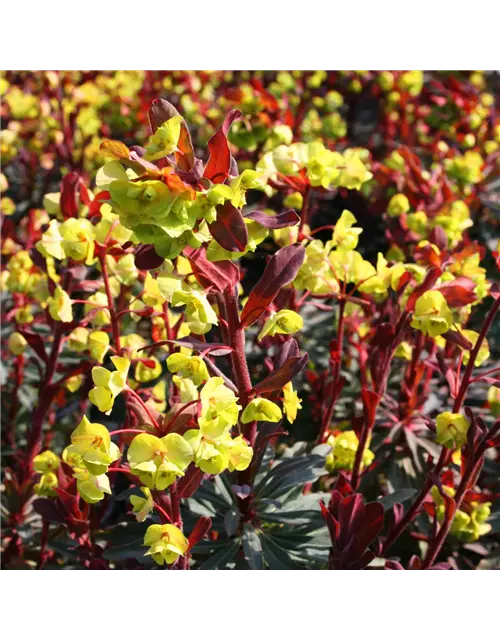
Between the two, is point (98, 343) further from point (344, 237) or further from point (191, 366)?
point (344, 237)

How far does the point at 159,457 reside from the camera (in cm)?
108

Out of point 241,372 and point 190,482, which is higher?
point 241,372

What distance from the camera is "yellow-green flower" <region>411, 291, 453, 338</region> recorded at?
1.35 meters

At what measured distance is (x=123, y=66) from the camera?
2348 mm

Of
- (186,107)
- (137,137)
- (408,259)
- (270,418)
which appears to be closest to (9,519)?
(270,418)

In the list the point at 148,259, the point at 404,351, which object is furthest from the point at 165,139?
the point at 404,351

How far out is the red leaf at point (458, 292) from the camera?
1.41 m

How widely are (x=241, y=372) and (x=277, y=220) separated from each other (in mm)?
287

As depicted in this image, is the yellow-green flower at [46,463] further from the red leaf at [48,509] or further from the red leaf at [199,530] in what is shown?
the red leaf at [199,530]

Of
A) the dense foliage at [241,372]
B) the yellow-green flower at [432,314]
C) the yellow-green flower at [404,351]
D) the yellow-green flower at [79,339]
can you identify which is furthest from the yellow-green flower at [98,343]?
the yellow-green flower at [404,351]

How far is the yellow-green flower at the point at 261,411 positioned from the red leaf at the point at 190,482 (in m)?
0.13

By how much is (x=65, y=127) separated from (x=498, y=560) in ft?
8.98

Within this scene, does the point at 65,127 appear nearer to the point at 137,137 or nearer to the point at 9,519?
the point at 137,137

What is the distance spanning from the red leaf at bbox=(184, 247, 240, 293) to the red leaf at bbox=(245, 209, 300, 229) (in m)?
0.09
